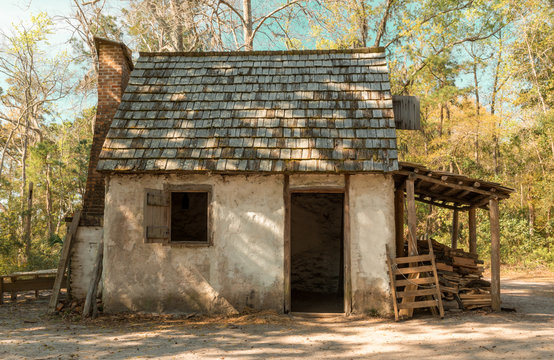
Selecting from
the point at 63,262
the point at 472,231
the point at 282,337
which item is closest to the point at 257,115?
the point at 282,337

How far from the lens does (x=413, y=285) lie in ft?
26.1

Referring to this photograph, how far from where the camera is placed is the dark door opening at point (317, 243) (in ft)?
39.7

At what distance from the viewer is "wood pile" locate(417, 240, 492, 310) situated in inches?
335

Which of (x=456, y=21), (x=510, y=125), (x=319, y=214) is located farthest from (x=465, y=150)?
(x=319, y=214)

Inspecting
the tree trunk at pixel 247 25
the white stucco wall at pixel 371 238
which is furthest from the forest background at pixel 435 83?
the white stucco wall at pixel 371 238

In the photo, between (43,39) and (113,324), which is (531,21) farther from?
(43,39)

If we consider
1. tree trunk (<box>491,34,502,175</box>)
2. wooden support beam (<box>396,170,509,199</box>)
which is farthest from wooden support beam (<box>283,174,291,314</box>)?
tree trunk (<box>491,34,502,175</box>)

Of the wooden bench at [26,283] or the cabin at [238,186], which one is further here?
the wooden bench at [26,283]

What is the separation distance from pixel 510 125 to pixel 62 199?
2396 cm

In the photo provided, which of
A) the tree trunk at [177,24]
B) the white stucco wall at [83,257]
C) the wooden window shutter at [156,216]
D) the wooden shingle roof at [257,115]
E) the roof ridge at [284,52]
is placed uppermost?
the tree trunk at [177,24]

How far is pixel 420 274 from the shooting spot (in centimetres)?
829

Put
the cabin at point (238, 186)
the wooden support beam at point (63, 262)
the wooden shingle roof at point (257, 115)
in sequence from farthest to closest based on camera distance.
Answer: the wooden support beam at point (63, 262)
the wooden shingle roof at point (257, 115)
the cabin at point (238, 186)

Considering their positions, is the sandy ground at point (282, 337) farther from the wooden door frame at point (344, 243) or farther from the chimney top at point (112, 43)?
the chimney top at point (112, 43)

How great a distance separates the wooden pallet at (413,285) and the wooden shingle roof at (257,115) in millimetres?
1833
